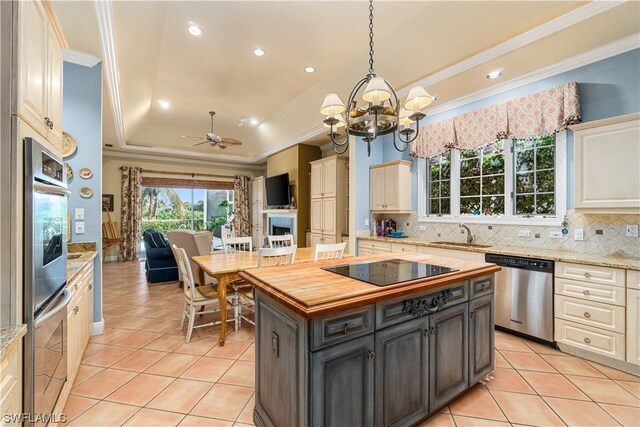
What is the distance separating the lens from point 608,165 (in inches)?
99.9

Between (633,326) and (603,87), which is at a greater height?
(603,87)

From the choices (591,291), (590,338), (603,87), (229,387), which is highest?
A: (603,87)

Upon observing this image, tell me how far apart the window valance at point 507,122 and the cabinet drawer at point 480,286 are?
2.12 metres

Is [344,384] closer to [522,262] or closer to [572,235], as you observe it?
[522,262]

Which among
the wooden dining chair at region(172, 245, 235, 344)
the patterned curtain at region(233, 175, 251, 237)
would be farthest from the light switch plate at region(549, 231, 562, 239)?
the patterned curtain at region(233, 175, 251, 237)

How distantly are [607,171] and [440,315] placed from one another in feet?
7.42

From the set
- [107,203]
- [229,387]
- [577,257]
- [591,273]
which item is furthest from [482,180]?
[107,203]

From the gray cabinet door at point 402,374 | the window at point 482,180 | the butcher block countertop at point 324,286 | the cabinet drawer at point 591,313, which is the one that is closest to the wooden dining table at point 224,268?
the butcher block countertop at point 324,286

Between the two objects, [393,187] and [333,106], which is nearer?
[333,106]

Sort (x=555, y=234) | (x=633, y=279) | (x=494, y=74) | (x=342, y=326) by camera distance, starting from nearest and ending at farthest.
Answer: (x=342, y=326), (x=633, y=279), (x=555, y=234), (x=494, y=74)

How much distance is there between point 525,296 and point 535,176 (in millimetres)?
1437

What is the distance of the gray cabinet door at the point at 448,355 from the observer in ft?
5.54

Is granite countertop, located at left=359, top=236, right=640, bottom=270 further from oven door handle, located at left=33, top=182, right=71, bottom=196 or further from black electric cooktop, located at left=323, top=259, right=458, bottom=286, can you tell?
oven door handle, located at left=33, top=182, right=71, bottom=196

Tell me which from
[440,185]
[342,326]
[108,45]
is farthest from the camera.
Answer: [440,185]
